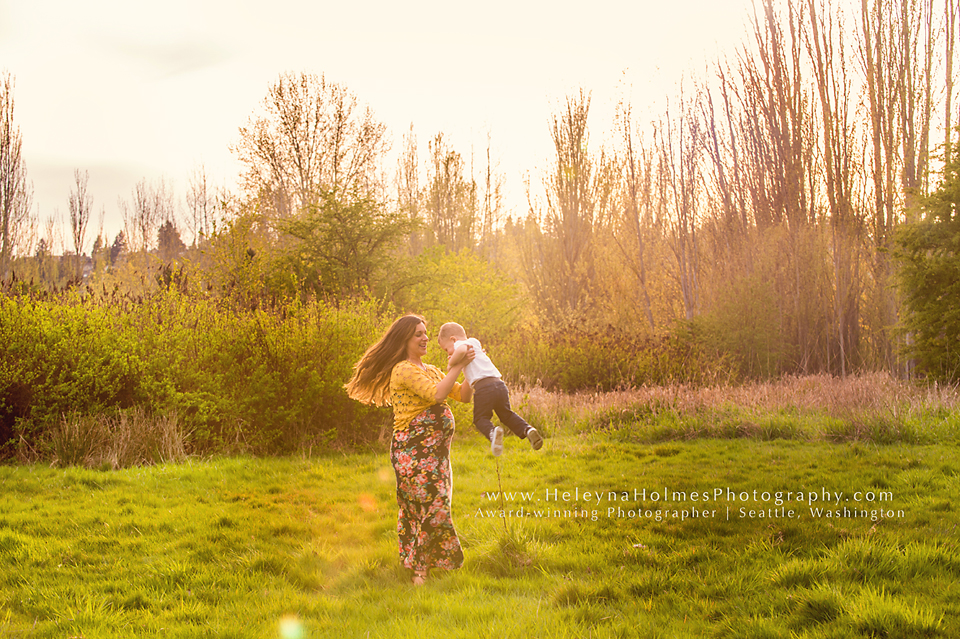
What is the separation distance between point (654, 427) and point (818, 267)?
849 centimetres

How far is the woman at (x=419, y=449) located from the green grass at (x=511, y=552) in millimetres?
220

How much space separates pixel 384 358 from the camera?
3.87 meters

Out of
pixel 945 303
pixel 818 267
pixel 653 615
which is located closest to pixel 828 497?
pixel 653 615

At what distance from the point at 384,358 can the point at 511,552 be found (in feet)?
4.85

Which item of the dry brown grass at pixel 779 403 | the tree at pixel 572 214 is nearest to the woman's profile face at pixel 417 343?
the dry brown grass at pixel 779 403

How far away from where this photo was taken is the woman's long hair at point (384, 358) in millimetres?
3812

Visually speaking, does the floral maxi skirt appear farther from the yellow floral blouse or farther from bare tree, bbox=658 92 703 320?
bare tree, bbox=658 92 703 320

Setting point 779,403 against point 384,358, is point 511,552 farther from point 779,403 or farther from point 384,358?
point 779,403

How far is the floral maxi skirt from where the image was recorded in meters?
3.71

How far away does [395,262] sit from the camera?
580 inches

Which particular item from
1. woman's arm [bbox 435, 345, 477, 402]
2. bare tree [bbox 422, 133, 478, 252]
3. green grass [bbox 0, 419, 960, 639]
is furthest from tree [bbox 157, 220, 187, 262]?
woman's arm [bbox 435, 345, 477, 402]

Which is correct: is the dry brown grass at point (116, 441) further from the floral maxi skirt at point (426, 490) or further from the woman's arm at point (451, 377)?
the woman's arm at point (451, 377)

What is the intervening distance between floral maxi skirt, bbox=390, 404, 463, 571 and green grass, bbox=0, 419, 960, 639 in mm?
201

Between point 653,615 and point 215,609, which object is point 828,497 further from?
point 215,609
